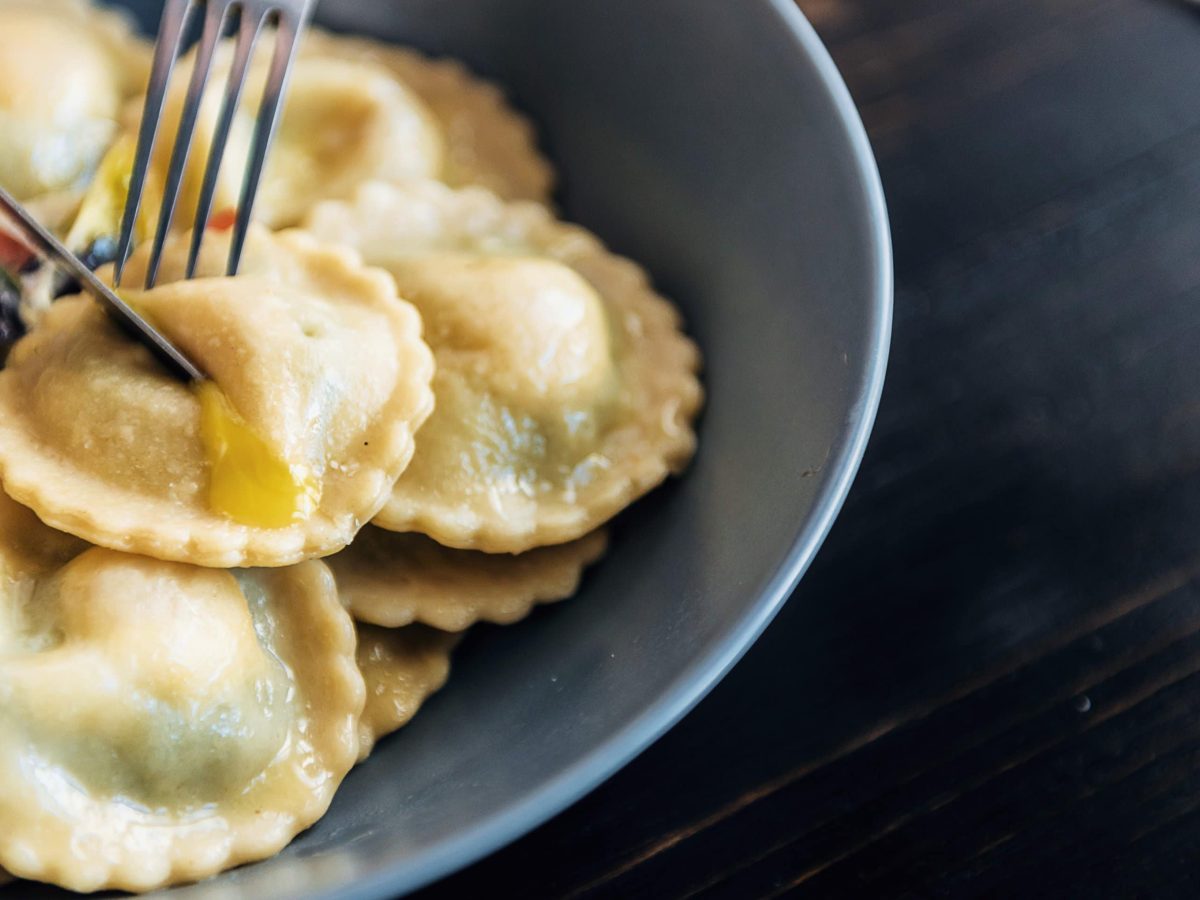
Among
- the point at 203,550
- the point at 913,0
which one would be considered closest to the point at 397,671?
the point at 203,550

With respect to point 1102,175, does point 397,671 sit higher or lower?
lower

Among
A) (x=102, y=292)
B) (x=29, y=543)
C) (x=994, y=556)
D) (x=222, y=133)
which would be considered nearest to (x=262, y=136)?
(x=222, y=133)

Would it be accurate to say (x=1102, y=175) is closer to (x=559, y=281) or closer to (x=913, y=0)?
(x=913, y=0)

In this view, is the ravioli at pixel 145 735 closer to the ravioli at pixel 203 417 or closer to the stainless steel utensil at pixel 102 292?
the ravioli at pixel 203 417

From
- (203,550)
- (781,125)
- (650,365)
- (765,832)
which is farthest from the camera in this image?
(650,365)

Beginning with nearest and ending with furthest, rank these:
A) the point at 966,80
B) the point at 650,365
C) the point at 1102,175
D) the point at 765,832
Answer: the point at 765,832 → the point at 650,365 → the point at 1102,175 → the point at 966,80

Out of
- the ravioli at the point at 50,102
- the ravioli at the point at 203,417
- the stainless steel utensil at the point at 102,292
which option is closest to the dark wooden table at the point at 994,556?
the ravioli at the point at 203,417

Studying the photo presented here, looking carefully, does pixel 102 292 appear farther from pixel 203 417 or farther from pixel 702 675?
pixel 702 675
